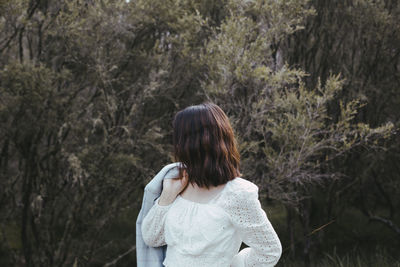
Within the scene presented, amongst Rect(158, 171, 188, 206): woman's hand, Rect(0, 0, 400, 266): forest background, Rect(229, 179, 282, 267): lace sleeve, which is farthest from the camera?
Rect(0, 0, 400, 266): forest background

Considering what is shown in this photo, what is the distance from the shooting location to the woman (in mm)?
1750

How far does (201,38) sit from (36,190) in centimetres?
359

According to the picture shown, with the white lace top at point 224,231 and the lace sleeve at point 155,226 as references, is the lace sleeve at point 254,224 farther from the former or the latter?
the lace sleeve at point 155,226

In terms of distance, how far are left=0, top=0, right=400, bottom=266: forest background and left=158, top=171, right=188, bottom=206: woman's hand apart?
3.09m

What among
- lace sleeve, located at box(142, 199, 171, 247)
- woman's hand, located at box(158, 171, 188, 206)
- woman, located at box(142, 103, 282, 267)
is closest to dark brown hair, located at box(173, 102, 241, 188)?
woman, located at box(142, 103, 282, 267)

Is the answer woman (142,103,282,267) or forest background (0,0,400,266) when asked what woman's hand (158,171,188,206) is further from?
forest background (0,0,400,266)

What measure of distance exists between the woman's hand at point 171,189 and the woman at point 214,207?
0.24 feet

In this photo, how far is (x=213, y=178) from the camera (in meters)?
1.79

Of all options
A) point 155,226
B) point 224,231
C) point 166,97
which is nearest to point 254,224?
point 224,231

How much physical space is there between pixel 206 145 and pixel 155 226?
1.51 ft

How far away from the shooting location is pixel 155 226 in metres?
1.95

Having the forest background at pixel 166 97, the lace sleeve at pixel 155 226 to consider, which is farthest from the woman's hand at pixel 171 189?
the forest background at pixel 166 97

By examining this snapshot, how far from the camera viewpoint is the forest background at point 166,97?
17.2 feet

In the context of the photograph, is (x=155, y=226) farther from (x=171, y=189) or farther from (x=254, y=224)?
(x=254, y=224)
